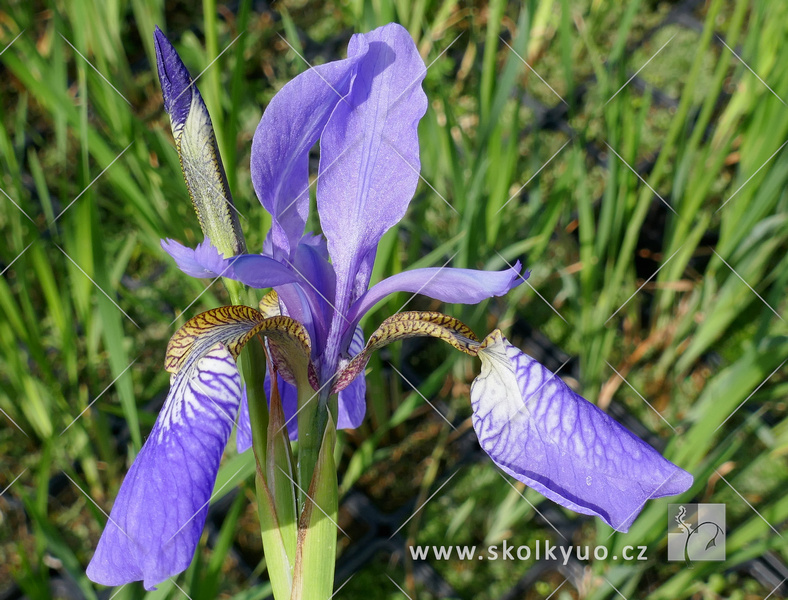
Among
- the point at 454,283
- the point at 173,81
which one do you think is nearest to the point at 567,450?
the point at 454,283

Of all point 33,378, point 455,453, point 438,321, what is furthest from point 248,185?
point 438,321

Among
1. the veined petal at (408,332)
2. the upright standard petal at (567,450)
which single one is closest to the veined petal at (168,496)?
the veined petal at (408,332)

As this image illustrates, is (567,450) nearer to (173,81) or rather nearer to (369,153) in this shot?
(369,153)

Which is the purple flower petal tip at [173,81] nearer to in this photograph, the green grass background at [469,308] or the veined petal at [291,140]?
the veined petal at [291,140]

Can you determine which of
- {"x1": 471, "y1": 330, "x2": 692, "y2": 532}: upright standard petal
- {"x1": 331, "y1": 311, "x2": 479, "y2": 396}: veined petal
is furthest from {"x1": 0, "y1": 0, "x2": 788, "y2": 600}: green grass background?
{"x1": 471, "y1": 330, "x2": 692, "y2": 532}: upright standard petal

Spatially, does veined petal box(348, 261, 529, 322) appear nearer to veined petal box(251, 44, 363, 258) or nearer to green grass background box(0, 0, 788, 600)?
veined petal box(251, 44, 363, 258)

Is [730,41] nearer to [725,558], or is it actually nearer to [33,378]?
[725,558]
